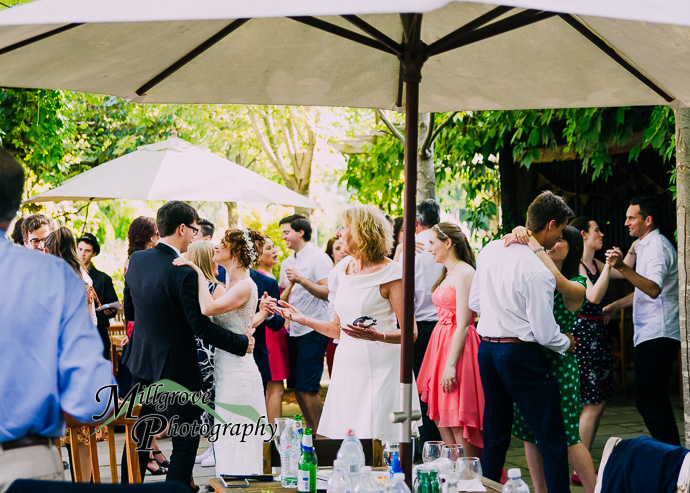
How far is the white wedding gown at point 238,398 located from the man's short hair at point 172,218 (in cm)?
66

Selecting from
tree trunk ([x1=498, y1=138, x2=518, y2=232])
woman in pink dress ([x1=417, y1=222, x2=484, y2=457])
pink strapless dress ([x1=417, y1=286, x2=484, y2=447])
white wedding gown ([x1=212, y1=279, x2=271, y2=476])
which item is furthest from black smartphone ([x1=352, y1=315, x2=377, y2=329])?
tree trunk ([x1=498, y1=138, x2=518, y2=232])

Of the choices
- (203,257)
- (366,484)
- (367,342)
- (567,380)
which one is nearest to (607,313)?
(567,380)

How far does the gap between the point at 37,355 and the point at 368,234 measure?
2817mm

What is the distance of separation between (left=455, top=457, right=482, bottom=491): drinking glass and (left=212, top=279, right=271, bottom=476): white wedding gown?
2.32m

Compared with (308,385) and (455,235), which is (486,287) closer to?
(455,235)

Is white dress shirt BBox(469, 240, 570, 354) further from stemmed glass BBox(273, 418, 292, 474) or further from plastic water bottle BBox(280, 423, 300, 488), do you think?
plastic water bottle BBox(280, 423, 300, 488)

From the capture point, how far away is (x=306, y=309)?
7.43 metres

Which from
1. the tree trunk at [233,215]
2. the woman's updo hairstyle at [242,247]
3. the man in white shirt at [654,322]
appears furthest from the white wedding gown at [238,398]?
the tree trunk at [233,215]

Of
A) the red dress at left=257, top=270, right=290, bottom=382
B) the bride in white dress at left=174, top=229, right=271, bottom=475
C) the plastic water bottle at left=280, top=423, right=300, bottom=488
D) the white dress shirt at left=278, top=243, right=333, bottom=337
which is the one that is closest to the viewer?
the plastic water bottle at left=280, top=423, right=300, bottom=488

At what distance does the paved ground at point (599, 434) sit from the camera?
6.15 metres

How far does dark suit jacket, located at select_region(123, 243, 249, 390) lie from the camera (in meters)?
4.71

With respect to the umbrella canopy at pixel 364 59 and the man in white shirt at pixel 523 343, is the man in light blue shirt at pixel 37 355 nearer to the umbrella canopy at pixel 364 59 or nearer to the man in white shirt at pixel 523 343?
the umbrella canopy at pixel 364 59

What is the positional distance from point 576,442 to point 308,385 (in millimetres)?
2893

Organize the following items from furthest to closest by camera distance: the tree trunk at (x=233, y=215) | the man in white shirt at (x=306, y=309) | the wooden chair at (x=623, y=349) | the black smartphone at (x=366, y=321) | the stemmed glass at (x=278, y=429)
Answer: the tree trunk at (x=233, y=215) < the wooden chair at (x=623, y=349) < the man in white shirt at (x=306, y=309) < the black smartphone at (x=366, y=321) < the stemmed glass at (x=278, y=429)
